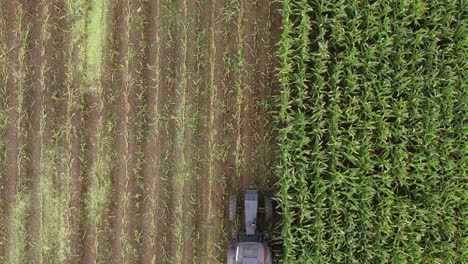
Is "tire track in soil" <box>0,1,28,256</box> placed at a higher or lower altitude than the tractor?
higher

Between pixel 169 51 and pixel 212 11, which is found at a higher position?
pixel 212 11

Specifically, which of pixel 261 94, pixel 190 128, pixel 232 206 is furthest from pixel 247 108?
pixel 232 206

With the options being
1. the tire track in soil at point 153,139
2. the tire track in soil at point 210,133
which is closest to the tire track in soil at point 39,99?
the tire track in soil at point 153,139

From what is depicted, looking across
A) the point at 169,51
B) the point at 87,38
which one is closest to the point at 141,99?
the point at 169,51

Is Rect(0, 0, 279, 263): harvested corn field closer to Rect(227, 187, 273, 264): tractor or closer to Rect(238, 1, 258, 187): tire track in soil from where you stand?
Rect(238, 1, 258, 187): tire track in soil

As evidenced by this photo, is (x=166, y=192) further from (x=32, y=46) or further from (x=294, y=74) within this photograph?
(x=32, y=46)

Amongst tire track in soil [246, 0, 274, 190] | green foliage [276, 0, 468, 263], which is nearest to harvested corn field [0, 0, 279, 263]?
tire track in soil [246, 0, 274, 190]
